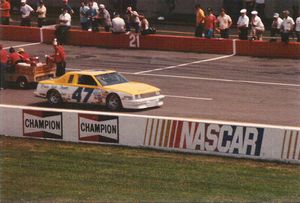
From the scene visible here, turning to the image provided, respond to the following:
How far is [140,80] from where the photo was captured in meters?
32.4

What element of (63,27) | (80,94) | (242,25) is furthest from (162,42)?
(80,94)

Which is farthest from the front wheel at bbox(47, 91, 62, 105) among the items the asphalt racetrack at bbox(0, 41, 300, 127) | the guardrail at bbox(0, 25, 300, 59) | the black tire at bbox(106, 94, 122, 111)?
the guardrail at bbox(0, 25, 300, 59)

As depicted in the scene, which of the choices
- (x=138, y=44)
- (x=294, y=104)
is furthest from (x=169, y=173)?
(x=138, y=44)

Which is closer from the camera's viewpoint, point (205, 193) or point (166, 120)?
point (205, 193)

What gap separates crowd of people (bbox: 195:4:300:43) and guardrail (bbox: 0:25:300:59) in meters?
0.43

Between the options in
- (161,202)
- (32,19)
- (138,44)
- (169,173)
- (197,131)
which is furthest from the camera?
(32,19)

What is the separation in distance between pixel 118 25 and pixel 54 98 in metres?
11.2

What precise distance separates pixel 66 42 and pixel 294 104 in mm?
15350

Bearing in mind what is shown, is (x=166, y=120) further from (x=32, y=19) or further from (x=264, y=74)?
(x=32, y=19)

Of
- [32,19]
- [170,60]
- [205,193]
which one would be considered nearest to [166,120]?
[205,193]

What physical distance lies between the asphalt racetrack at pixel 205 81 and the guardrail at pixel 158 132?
3.45 m

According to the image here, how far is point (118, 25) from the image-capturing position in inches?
1515

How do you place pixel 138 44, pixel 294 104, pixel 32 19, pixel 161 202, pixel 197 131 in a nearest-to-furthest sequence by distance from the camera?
1. pixel 161 202
2. pixel 197 131
3. pixel 294 104
4. pixel 138 44
5. pixel 32 19

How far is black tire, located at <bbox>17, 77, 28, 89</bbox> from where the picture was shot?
30484 millimetres
